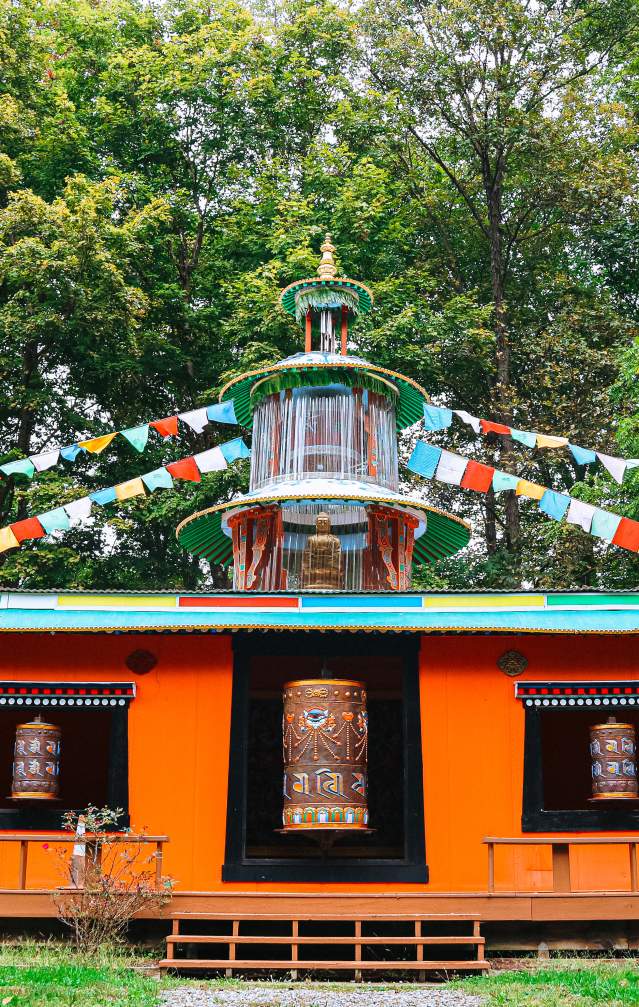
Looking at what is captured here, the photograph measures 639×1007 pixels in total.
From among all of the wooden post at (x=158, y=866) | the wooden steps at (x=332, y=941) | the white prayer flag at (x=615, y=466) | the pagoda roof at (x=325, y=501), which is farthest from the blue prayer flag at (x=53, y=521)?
the white prayer flag at (x=615, y=466)

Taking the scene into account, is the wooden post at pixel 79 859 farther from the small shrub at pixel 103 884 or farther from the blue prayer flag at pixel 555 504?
the blue prayer flag at pixel 555 504

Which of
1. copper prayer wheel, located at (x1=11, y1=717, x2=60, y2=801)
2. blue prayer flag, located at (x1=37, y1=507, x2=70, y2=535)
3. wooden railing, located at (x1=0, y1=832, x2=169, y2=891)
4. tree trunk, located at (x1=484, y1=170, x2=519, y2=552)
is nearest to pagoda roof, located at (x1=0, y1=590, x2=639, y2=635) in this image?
copper prayer wheel, located at (x1=11, y1=717, x2=60, y2=801)

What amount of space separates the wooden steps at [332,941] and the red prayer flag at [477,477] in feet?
19.7

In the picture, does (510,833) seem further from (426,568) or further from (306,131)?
(306,131)

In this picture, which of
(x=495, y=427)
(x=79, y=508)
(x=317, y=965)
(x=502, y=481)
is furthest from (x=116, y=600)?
(x=495, y=427)

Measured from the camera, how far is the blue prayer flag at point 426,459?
16.3 m

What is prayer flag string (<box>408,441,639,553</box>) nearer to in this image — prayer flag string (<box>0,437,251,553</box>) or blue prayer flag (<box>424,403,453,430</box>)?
blue prayer flag (<box>424,403,453,430</box>)

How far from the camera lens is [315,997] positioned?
8969 millimetres

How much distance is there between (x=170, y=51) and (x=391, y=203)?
6065 millimetres

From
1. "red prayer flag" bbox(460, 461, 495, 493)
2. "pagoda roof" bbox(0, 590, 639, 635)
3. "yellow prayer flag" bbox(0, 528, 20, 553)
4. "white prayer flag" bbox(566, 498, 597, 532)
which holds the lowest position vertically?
"pagoda roof" bbox(0, 590, 639, 635)

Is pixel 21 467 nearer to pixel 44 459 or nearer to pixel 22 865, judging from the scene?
pixel 44 459

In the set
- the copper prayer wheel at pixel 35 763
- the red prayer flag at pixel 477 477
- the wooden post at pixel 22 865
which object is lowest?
the wooden post at pixel 22 865

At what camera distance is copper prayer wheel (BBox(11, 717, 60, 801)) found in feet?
38.3

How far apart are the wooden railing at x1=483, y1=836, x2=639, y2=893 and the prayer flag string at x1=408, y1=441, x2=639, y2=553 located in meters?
3.73
